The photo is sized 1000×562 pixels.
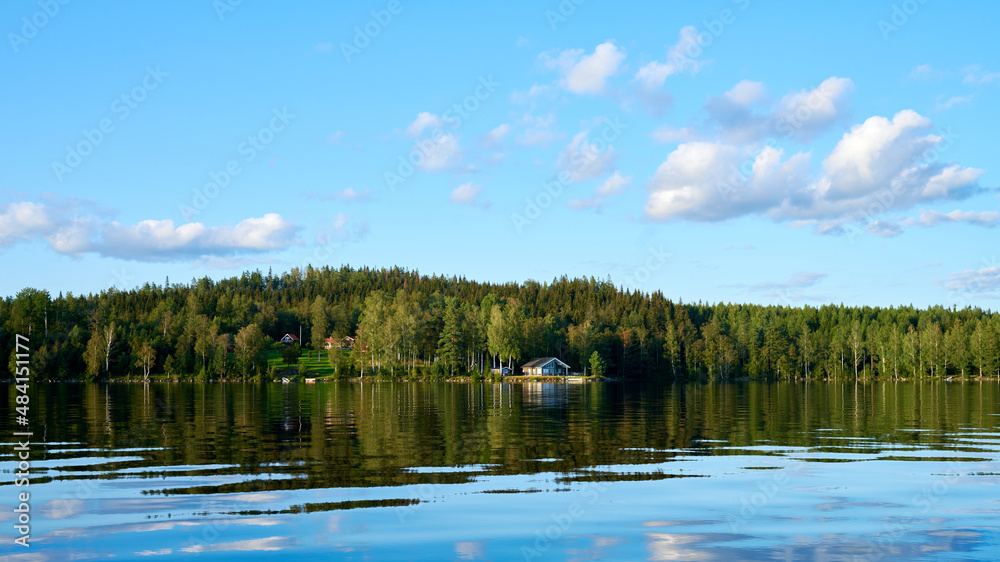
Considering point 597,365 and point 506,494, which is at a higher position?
point 506,494

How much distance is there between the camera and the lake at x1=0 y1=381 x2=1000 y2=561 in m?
14.6

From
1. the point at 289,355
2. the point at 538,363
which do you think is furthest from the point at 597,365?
the point at 289,355

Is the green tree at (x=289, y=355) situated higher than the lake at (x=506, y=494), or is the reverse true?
the lake at (x=506, y=494)

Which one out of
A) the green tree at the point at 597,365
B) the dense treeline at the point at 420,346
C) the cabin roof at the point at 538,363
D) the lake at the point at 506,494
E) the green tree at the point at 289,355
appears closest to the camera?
the lake at the point at 506,494

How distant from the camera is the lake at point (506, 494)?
1458 centimetres

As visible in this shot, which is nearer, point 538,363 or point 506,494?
point 506,494

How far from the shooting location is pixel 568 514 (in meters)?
17.5

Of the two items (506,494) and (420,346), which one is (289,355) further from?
(506,494)

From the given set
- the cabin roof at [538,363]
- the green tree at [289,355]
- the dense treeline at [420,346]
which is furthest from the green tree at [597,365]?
the green tree at [289,355]

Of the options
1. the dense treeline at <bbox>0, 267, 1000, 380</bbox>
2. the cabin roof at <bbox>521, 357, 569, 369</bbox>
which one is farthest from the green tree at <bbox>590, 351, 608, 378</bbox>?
the cabin roof at <bbox>521, 357, 569, 369</bbox>

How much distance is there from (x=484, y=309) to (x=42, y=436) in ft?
523

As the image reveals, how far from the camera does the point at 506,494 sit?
19984mm

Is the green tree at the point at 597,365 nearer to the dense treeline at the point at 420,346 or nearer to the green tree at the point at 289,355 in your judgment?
the dense treeline at the point at 420,346

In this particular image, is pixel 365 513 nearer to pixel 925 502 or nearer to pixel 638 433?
pixel 925 502
